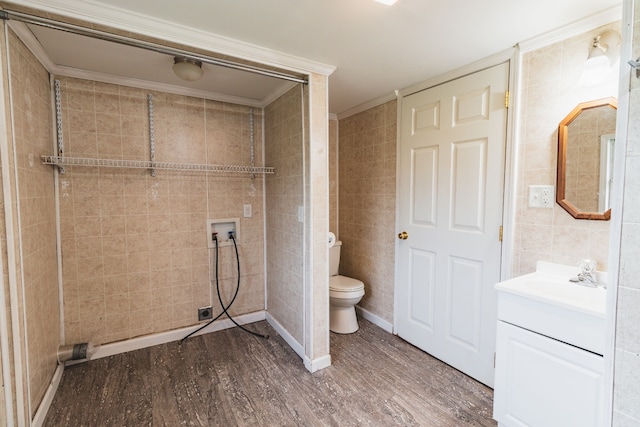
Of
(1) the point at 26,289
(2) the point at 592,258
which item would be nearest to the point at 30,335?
(1) the point at 26,289

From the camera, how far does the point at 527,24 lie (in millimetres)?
1544

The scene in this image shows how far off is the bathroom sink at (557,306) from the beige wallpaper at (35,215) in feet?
8.06

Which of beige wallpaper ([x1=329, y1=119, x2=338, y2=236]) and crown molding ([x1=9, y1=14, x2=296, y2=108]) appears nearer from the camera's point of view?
crown molding ([x1=9, y1=14, x2=296, y2=108])

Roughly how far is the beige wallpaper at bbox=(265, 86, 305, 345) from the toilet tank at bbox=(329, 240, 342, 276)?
0.64 m

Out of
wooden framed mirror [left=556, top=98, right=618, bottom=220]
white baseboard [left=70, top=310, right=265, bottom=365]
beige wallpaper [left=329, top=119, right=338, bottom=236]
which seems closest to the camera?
wooden framed mirror [left=556, top=98, right=618, bottom=220]

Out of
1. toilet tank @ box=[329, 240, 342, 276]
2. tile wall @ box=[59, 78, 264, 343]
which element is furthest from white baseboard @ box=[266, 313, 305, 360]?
toilet tank @ box=[329, 240, 342, 276]

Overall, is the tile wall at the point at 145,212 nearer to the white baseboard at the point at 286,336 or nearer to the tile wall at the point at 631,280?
the white baseboard at the point at 286,336

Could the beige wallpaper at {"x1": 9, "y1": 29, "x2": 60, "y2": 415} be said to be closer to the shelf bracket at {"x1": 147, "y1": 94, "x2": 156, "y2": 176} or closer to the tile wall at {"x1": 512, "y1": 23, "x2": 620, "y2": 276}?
the shelf bracket at {"x1": 147, "y1": 94, "x2": 156, "y2": 176}

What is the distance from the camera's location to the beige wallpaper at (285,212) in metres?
2.30

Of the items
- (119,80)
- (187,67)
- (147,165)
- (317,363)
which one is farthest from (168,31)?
(317,363)

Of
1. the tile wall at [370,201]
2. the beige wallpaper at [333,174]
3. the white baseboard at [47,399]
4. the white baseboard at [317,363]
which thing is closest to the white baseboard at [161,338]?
the white baseboard at [47,399]

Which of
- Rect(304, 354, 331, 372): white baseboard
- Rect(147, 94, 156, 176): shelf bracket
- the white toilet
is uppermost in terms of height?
Rect(147, 94, 156, 176): shelf bracket

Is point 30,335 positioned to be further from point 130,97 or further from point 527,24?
point 527,24

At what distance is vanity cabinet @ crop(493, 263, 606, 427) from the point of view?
3.95 feet
